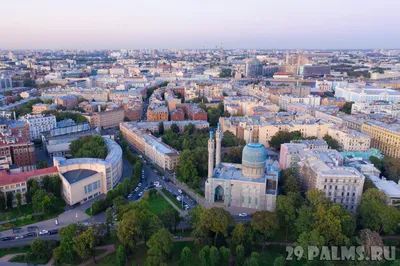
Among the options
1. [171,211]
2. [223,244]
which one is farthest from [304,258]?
[171,211]

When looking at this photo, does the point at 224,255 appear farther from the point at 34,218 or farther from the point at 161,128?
the point at 161,128

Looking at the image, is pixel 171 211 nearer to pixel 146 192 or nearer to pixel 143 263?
pixel 143 263

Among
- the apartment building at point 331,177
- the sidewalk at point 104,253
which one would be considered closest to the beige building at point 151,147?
the apartment building at point 331,177

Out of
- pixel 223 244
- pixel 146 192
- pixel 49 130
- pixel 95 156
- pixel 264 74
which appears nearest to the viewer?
pixel 223 244

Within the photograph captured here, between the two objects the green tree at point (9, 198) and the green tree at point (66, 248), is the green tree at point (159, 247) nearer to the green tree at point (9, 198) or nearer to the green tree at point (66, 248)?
the green tree at point (66, 248)

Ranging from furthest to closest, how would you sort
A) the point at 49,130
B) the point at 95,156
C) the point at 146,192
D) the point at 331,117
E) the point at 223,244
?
the point at 331,117 < the point at 49,130 < the point at 95,156 < the point at 146,192 < the point at 223,244

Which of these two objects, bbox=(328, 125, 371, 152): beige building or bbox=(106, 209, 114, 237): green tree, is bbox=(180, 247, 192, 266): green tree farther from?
bbox=(328, 125, 371, 152): beige building

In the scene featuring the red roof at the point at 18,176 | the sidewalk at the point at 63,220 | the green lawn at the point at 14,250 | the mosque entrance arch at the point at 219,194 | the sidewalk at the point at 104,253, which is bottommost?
the sidewalk at the point at 104,253
